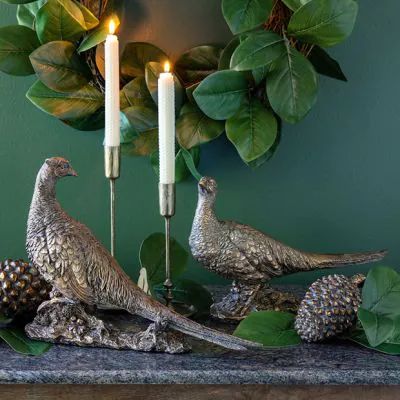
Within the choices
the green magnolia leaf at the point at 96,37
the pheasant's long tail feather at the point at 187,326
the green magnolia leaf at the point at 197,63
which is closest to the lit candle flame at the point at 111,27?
the green magnolia leaf at the point at 96,37

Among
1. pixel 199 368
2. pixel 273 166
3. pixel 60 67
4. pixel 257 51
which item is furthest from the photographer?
pixel 273 166

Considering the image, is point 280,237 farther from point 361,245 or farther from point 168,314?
point 168,314

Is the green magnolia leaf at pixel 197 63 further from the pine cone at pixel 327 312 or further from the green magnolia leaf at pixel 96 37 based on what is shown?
the pine cone at pixel 327 312

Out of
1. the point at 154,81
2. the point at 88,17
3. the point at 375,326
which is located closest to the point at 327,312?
the point at 375,326

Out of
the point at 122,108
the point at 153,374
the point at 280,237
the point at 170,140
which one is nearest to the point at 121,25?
the point at 122,108

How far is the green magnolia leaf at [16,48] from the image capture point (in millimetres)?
1058

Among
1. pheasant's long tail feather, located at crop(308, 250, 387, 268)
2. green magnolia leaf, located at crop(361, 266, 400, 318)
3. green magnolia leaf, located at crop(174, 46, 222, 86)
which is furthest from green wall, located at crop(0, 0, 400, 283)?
green magnolia leaf, located at crop(361, 266, 400, 318)

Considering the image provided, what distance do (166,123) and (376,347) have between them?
0.34 meters

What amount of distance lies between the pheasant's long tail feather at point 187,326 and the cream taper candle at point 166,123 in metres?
0.14

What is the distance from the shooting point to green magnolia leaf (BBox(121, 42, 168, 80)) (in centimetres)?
110

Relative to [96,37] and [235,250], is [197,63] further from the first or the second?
[235,250]

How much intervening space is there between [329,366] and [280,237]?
0.35 metres

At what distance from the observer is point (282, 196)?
1.18 metres

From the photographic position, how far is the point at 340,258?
1.03 metres
